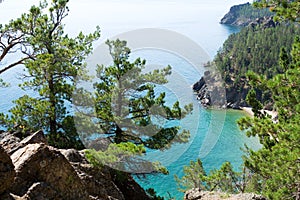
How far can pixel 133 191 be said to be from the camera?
9914mm

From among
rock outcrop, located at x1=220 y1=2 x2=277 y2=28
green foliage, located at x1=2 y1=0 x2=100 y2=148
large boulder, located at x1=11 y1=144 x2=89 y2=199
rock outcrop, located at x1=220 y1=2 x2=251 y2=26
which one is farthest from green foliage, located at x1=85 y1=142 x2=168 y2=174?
rock outcrop, located at x1=220 y1=2 x2=251 y2=26

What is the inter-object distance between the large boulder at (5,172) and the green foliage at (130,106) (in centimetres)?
644

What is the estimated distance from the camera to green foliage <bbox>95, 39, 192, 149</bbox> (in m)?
11.4

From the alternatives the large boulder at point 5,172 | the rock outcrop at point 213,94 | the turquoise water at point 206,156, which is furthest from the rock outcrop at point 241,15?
the large boulder at point 5,172

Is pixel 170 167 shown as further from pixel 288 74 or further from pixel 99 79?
pixel 288 74

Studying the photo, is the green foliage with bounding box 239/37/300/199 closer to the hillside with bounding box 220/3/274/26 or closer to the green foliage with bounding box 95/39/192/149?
the green foliage with bounding box 95/39/192/149

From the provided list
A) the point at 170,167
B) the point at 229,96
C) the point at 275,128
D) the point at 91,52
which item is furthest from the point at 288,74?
the point at 229,96

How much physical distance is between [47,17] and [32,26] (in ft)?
2.18

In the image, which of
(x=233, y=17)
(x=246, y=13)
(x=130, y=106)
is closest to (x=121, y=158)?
(x=130, y=106)

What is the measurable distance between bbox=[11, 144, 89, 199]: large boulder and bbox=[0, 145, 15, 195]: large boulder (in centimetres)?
47

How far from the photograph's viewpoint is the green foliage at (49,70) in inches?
438

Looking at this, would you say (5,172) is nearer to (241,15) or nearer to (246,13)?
(246,13)

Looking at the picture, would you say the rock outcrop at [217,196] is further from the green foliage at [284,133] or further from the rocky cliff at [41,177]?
the rocky cliff at [41,177]

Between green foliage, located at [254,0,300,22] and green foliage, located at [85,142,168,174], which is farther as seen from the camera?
green foliage, located at [85,142,168,174]
